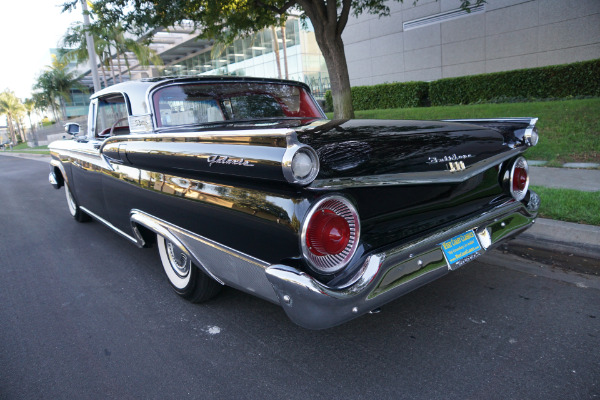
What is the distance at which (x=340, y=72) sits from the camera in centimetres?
933

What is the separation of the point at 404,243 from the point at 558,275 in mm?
1889

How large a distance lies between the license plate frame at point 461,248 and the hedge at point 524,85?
37.2 ft

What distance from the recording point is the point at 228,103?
3.66 metres

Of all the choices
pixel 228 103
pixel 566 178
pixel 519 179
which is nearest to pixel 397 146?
pixel 519 179

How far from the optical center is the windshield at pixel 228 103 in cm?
342

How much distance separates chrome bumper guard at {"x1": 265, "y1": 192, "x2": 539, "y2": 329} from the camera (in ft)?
6.35

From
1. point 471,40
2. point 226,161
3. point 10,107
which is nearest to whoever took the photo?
point 226,161

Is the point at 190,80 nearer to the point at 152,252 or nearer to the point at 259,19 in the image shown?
the point at 152,252

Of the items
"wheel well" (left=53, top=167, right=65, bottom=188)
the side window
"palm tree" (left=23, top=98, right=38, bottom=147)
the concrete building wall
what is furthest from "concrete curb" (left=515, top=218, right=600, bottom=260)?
"palm tree" (left=23, top=98, right=38, bottom=147)

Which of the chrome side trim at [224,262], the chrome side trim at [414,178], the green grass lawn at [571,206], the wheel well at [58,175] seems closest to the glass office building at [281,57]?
the wheel well at [58,175]

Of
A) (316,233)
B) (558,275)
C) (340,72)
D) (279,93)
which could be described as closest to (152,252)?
(279,93)

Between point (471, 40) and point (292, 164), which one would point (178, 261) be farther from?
point (471, 40)

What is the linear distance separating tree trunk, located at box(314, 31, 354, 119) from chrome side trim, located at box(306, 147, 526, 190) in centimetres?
667

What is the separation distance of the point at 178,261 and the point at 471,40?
1468 cm
